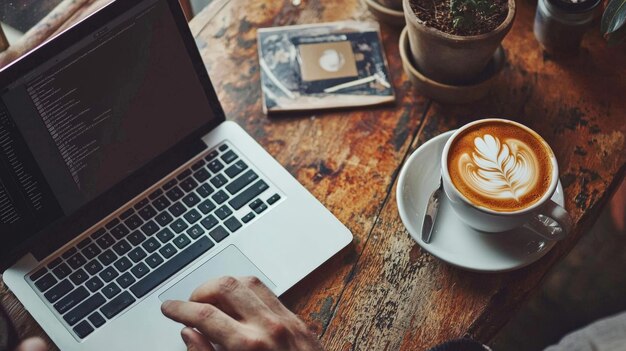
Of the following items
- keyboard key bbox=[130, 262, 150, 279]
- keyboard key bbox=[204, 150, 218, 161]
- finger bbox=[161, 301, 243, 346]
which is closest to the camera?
finger bbox=[161, 301, 243, 346]

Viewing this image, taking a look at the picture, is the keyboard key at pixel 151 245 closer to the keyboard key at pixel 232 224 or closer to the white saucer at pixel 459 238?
the keyboard key at pixel 232 224

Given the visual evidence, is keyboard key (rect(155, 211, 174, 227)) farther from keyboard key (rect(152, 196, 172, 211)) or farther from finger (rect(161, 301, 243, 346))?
finger (rect(161, 301, 243, 346))

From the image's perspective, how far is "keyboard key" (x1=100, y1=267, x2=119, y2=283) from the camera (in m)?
0.88

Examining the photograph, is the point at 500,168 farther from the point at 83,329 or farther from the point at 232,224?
the point at 83,329

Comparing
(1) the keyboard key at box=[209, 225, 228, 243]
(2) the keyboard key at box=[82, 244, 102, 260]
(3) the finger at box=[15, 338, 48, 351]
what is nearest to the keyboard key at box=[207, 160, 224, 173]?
(1) the keyboard key at box=[209, 225, 228, 243]

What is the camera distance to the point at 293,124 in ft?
3.52

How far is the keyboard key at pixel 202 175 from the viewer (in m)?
0.97

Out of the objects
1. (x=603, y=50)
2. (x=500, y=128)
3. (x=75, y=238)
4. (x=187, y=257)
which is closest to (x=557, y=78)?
(x=603, y=50)

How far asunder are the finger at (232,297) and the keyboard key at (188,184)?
18 cm

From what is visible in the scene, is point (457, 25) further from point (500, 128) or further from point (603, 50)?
point (603, 50)

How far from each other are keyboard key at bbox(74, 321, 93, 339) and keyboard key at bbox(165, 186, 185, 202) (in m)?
0.21

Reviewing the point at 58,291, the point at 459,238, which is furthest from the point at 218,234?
the point at 459,238

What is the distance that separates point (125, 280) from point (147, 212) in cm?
11

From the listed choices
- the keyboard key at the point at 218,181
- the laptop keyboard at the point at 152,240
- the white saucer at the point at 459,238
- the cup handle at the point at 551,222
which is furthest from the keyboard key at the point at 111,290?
the cup handle at the point at 551,222
